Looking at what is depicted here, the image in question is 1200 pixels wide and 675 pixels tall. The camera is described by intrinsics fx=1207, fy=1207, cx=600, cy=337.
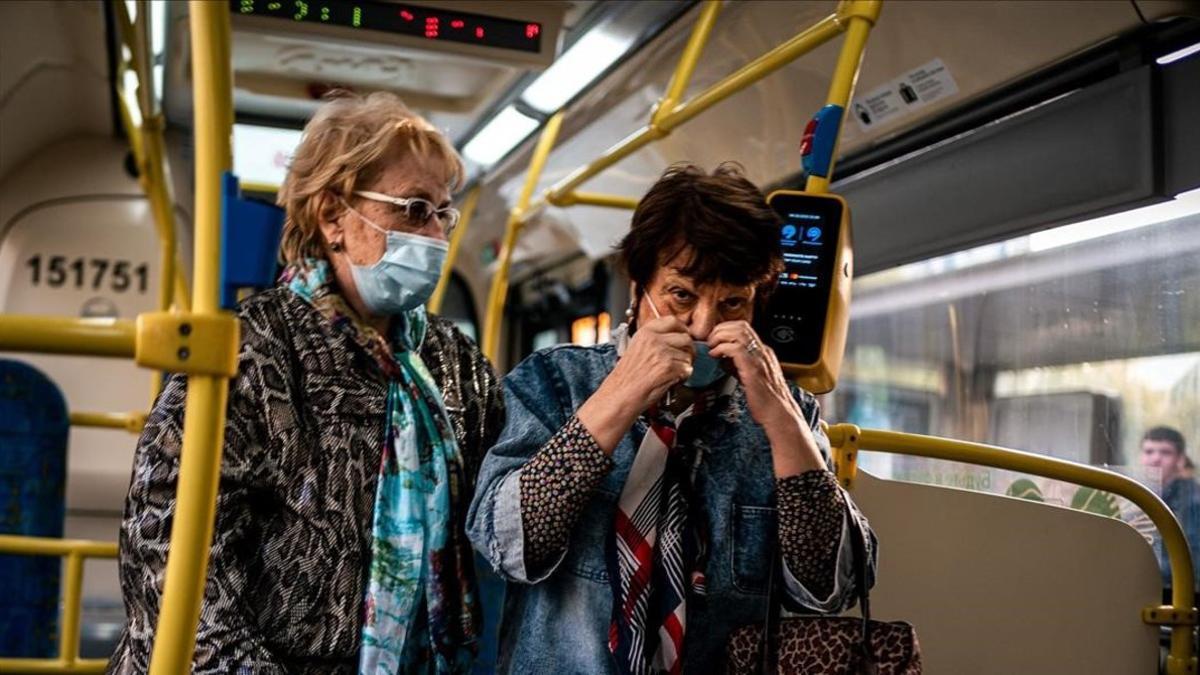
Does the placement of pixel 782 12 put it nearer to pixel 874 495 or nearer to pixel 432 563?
pixel 874 495

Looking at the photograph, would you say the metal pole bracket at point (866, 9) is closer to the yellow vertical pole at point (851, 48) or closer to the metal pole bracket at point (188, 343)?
the yellow vertical pole at point (851, 48)

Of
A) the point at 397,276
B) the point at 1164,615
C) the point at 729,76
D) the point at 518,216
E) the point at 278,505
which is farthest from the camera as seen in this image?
the point at 518,216

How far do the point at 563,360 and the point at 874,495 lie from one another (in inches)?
31.7

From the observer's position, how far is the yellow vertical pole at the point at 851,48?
8.00 feet

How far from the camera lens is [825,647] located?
162 cm

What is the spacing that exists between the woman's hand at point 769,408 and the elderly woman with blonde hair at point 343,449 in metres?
0.54

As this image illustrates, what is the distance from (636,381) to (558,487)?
6.8 inches

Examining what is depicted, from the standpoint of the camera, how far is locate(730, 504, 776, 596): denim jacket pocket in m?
1.70

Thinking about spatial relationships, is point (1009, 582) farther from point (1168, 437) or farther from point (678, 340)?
point (678, 340)

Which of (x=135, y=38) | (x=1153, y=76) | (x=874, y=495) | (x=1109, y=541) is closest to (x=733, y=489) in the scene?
(x=874, y=495)

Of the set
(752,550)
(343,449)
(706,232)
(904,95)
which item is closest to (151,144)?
(904,95)

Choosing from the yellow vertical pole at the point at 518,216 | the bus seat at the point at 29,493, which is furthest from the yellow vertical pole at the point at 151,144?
the yellow vertical pole at the point at 518,216

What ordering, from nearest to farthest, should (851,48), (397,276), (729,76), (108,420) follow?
(397,276) < (851,48) < (729,76) < (108,420)

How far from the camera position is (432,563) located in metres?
1.87
